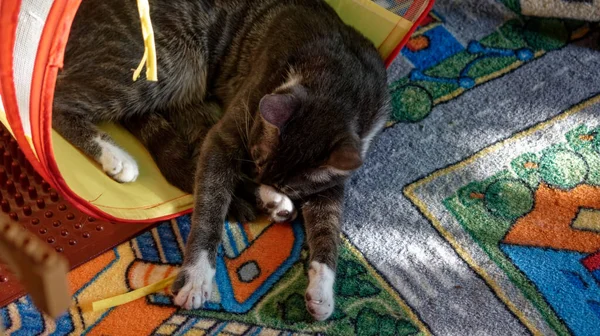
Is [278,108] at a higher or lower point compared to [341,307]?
higher

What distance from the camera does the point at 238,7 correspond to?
6.56 feet

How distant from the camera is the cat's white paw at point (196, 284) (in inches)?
64.4

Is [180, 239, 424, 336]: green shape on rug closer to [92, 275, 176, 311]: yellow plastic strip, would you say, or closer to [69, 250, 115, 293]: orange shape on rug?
[92, 275, 176, 311]: yellow plastic strip

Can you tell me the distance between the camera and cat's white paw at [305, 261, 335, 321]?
1.63 metres

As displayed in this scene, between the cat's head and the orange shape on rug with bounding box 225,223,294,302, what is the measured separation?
0.18m

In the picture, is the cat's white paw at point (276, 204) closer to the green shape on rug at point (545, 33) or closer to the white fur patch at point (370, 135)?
the white fur patch at point (370, 135)

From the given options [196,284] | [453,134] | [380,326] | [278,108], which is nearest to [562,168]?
A: [453,134]

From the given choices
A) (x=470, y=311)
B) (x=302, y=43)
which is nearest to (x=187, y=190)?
(x=302, y=43)

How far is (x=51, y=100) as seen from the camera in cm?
129

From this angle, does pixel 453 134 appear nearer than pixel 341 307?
No

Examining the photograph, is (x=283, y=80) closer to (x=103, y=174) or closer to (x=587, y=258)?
(x=103, y=174)

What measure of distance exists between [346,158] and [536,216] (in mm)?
761

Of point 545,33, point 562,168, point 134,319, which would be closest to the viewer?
point 134,319

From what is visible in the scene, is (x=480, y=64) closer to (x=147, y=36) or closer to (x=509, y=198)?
(x=509, y=198)
